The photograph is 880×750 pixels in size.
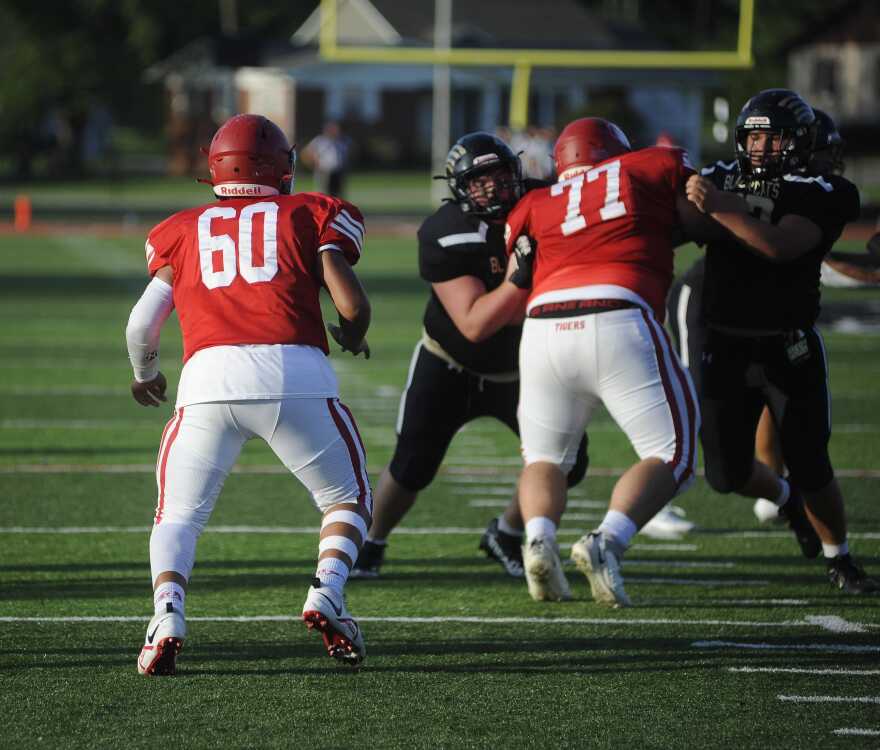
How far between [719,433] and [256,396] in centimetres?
215

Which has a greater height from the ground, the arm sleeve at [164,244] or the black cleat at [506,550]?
the arm sleeve at [164,244]

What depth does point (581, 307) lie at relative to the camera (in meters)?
5.40

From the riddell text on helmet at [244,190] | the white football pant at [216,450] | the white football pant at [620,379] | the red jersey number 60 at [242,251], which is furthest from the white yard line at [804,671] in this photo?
→ the riddell text on helmet at [244,190]

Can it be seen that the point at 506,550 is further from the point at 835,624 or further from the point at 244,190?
the point at 244,190

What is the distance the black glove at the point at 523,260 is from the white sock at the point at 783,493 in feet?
5.45

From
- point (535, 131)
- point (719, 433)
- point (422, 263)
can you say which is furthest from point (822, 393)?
point (535, 131)

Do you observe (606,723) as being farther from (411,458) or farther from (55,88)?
(55,88)

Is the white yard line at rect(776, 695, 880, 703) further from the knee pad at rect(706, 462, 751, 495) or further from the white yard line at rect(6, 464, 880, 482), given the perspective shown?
the white yard line at rect(6, 464, 880, 482)

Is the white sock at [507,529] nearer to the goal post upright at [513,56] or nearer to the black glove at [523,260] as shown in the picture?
the black glove at [523,260]

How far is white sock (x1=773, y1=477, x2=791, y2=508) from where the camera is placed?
6.62m

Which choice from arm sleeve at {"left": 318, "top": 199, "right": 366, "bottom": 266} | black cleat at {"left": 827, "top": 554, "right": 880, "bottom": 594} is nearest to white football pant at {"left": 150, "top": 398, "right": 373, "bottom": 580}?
arm sleeve at {"left": 318, "top": 199, "right": 366, "bottom": 266}

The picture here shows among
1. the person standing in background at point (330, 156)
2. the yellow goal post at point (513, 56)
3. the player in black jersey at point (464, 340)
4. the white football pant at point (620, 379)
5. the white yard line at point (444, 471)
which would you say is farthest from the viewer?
the person standing in background at point (330, 156)

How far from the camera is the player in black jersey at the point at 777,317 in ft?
18.9

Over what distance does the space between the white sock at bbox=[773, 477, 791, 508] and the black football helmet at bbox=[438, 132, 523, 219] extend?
66.2 inches
